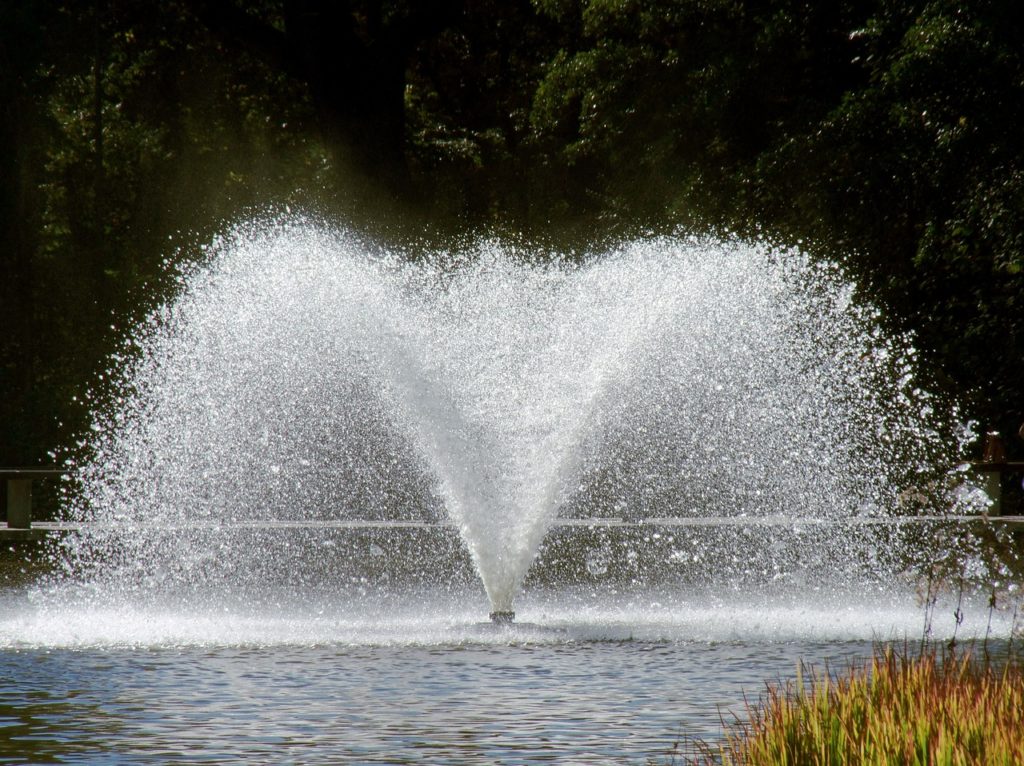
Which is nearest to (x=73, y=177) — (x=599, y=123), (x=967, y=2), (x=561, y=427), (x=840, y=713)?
(x=599, y=123)

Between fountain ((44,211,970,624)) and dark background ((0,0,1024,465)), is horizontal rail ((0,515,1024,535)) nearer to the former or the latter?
fountain ((44,211,970,624))

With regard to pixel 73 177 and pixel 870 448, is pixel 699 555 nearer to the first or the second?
pixel 870 448

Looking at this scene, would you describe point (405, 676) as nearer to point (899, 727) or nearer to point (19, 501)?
point (899, 727)

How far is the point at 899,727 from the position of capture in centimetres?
758

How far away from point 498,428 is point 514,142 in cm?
3012

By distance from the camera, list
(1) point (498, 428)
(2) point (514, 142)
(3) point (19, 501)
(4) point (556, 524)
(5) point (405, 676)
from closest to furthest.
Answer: (5) point (405, 676) → (1) point (498, 428) → (3) point (19, 501) → (4) point (556, 524) → (2) point (514, 142)

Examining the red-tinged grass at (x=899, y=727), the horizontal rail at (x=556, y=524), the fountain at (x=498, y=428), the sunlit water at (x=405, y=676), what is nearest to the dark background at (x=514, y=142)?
the fountain at (x=498, y=428)

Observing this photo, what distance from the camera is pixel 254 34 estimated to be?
38.6 metres

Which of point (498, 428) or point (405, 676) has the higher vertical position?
point (498, 428)

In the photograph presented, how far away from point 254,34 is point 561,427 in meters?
22.0

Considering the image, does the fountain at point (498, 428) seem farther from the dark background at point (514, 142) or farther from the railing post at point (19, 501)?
the dark background at point (514, 142)

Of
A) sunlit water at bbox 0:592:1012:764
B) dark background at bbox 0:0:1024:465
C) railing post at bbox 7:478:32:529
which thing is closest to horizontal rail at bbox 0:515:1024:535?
railing post at bbox 7:478:32:529

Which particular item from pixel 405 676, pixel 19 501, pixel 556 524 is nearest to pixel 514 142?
pixel 556 524

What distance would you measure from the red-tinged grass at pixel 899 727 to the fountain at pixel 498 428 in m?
9.11
